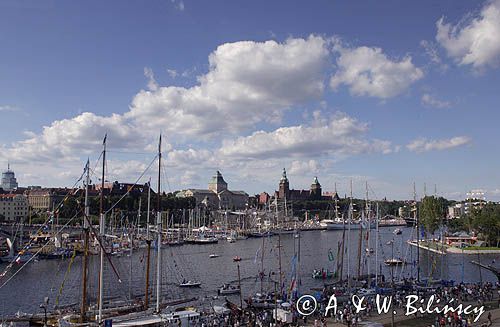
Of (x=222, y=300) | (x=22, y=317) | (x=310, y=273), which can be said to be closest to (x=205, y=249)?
(x=310, y=273)

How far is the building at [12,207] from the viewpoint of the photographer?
517ft

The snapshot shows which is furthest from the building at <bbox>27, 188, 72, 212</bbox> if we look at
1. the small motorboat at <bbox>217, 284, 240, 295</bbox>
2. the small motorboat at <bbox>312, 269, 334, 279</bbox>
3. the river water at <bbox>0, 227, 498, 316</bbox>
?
the small motorboat at <bbox>217, 284, 240, 295</bbox>

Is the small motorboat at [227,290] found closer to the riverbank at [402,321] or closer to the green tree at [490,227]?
the riverbank at [402,321]

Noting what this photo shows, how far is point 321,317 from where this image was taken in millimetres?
36188

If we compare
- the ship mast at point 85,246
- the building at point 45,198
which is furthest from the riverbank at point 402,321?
the building at point 45,198

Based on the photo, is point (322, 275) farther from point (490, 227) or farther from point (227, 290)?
point (490, 227)

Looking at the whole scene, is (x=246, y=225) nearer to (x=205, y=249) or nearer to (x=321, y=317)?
(x=205, y=249)

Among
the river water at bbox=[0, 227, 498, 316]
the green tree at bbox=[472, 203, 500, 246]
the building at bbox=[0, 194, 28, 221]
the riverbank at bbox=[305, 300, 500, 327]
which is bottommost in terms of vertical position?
the river water at bbox=[0, 227, 498, 316]

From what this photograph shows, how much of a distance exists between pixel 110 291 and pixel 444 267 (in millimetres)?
48834

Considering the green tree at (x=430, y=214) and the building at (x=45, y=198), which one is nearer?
the green tree at (x=430, y=214)

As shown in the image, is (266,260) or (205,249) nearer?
(266,260)

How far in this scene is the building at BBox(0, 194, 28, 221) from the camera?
15762 cm

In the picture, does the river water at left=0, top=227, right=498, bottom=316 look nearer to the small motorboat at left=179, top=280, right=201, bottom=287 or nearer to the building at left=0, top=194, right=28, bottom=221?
the small motorboat at left=179, top=280, right=201, bottom=287

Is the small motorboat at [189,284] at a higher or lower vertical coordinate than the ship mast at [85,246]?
lower
